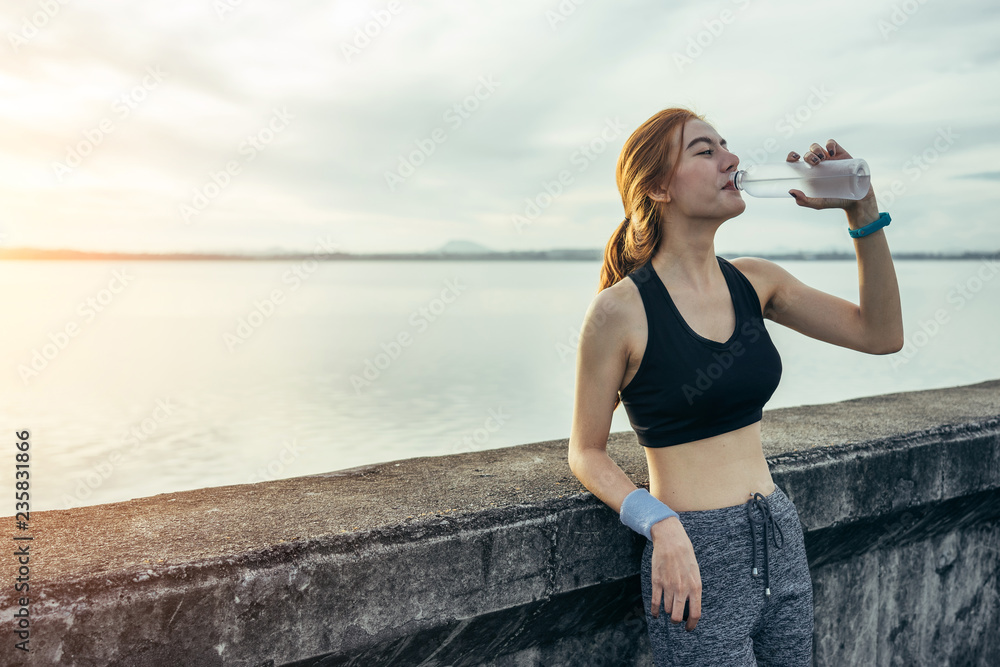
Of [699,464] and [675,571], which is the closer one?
[675,571]

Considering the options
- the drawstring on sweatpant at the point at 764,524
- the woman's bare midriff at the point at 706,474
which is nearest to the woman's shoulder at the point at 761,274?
the woman's bare midriff at the point at 706,474

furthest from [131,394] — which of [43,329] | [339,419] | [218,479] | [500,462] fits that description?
[500,462]

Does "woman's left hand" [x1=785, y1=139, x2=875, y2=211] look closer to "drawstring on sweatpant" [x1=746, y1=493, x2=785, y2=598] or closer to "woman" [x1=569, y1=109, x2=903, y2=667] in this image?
"woman" [x1=569, y1=109, x2=903, y2=667]

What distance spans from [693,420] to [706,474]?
150 mm

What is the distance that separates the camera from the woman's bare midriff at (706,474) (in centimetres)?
187

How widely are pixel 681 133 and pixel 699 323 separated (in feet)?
1.78

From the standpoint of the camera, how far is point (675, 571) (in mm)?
1693

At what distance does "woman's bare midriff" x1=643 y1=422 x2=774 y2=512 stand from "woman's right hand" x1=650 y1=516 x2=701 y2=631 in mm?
173

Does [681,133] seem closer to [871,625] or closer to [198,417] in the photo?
[871,625]

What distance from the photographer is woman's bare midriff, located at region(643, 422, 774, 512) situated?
1.87 meters

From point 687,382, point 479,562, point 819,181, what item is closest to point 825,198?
point 819,181

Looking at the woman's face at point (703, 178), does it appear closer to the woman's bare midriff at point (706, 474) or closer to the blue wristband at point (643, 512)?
the woman's bare midriff at point (706, 474)

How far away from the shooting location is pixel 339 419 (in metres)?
12.7

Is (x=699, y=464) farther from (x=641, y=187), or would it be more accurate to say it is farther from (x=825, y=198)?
(x=825, y=198)
